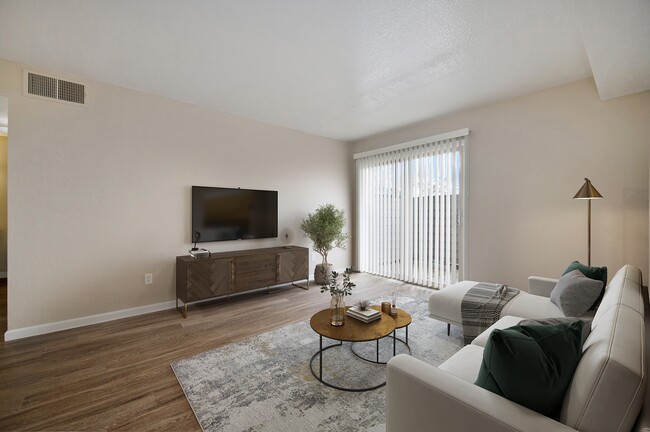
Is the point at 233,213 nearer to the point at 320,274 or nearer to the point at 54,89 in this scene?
the point at 320,274

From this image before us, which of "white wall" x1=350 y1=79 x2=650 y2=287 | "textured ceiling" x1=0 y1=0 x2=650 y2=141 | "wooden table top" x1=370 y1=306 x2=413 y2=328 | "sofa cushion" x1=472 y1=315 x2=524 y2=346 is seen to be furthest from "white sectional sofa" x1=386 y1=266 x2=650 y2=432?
"white wall" x1=350 y1=79 x2=650 y2=287

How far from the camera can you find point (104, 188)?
3211 millimetres

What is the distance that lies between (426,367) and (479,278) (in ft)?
10.5

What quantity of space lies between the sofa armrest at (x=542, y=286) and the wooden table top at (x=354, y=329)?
165 centimetres

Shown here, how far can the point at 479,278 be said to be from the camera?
13.0 ft

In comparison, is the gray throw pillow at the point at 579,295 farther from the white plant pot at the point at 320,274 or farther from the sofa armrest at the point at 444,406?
the white plant pot at the point at 320,274

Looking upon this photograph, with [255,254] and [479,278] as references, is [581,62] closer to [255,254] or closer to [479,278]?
[479,278]

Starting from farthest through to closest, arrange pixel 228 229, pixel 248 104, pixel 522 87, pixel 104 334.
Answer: pixel 228 229 < pixel 248 104 < pixel 522 87 < pixel 104 334

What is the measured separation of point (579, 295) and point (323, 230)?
324 cm

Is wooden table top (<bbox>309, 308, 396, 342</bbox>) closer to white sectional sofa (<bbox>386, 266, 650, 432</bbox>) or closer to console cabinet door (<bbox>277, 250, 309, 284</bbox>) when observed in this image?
white sectional sofa (<bbox>386, 266, 650, 432</bbox>)

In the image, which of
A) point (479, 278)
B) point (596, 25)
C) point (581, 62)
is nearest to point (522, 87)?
point (581, 62)

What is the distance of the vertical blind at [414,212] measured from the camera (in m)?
4.18

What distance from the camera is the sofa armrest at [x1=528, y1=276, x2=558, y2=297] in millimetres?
2771

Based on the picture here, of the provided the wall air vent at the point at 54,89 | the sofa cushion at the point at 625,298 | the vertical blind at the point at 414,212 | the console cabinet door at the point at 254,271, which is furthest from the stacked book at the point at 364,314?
the wall air vent at the point at 54,89
